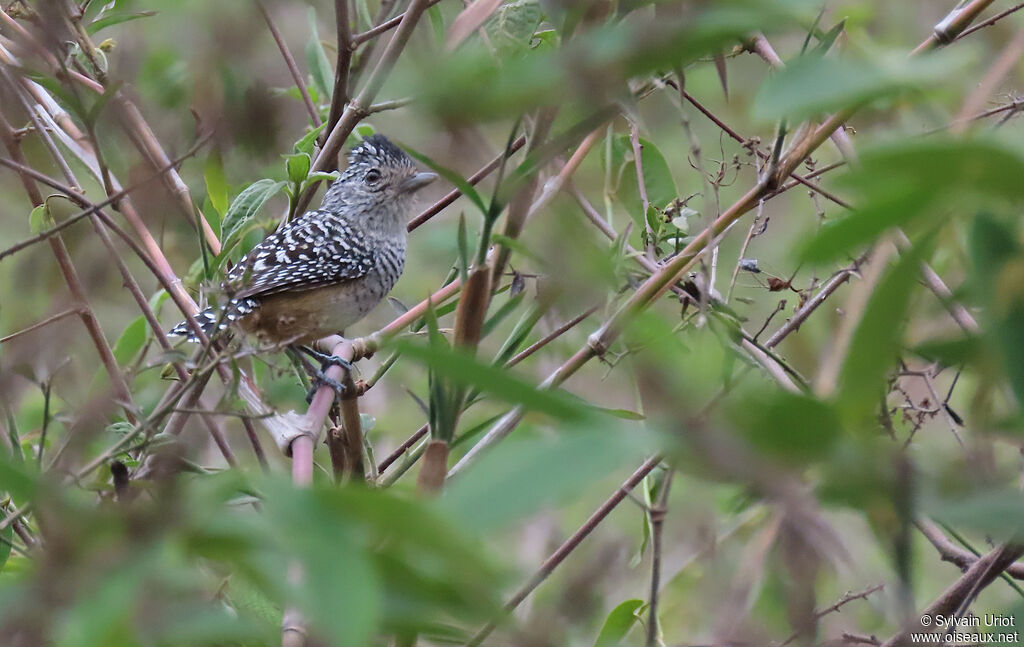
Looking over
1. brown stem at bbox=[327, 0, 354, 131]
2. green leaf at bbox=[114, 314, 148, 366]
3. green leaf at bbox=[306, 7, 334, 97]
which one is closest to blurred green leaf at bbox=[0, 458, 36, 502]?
brown stem at bbox=[327, 0, 354, 131]

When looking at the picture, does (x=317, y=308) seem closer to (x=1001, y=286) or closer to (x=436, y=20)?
(x=436, y=20)

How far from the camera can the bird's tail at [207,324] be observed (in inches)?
66.7

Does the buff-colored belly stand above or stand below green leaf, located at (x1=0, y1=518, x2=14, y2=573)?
below

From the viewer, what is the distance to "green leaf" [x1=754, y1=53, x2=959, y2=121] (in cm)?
63

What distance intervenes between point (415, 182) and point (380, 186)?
1.20 ft

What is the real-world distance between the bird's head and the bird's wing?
0.23 meters

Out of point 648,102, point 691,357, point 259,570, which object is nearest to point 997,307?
point 691,357

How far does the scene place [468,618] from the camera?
751 mm

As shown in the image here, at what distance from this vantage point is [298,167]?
7.70ft

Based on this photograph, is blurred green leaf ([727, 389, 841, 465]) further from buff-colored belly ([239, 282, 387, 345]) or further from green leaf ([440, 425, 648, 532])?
buff-colored belly ([239, 282, 387, 345])

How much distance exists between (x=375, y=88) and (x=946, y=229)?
1604 mm

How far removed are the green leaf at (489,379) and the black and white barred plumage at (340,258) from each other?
2.85 meters

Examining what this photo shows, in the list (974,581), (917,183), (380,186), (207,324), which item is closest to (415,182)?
(380,186)

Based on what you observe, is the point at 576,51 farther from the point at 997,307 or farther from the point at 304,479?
the point at 304,479
